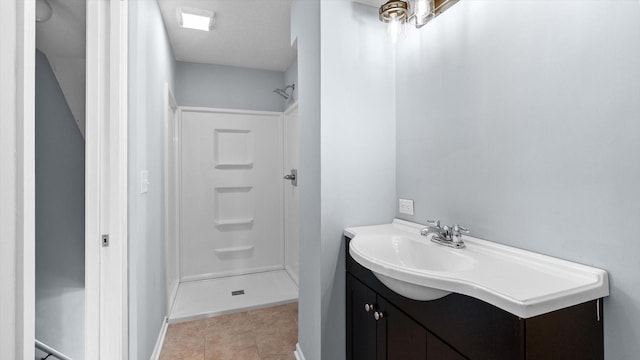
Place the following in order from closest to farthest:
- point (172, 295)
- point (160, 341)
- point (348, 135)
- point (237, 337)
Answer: point (348, 135) → point (160, 341) → point (237, 337) → point (172, 295)

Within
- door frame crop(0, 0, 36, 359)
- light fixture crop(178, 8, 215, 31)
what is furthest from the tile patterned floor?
light fixture crop(178, 8, 215, 31)

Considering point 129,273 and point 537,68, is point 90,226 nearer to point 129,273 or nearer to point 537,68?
point 129,273

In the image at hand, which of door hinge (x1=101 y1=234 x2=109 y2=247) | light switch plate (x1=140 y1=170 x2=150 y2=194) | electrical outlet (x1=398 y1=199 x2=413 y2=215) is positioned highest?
light switch plate (x1=140 y1=170 x2=150 y2=194)

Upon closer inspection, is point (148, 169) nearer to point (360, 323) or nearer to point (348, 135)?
point (348, 135)

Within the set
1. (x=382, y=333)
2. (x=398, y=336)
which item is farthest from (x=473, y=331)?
(x=382, y=333)

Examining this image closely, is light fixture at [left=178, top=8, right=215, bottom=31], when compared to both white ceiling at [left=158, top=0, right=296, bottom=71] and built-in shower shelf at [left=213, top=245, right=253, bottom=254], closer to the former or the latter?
white ceiling at [left=158, top=0, right=296, bottom=71]

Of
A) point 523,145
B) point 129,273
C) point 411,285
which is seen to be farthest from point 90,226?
point 523,145

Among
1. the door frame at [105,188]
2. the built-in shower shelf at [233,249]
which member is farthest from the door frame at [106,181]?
the built-in shower shelf at [233,249]

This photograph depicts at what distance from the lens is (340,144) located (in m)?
1.49

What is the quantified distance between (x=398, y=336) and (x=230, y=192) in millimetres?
2521

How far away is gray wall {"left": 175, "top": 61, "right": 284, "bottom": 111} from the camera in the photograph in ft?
9.84

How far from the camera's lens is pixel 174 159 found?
2.88 metres

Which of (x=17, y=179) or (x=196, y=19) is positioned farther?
(x=196, y=19)

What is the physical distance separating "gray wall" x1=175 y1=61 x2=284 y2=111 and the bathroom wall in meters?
2.16
